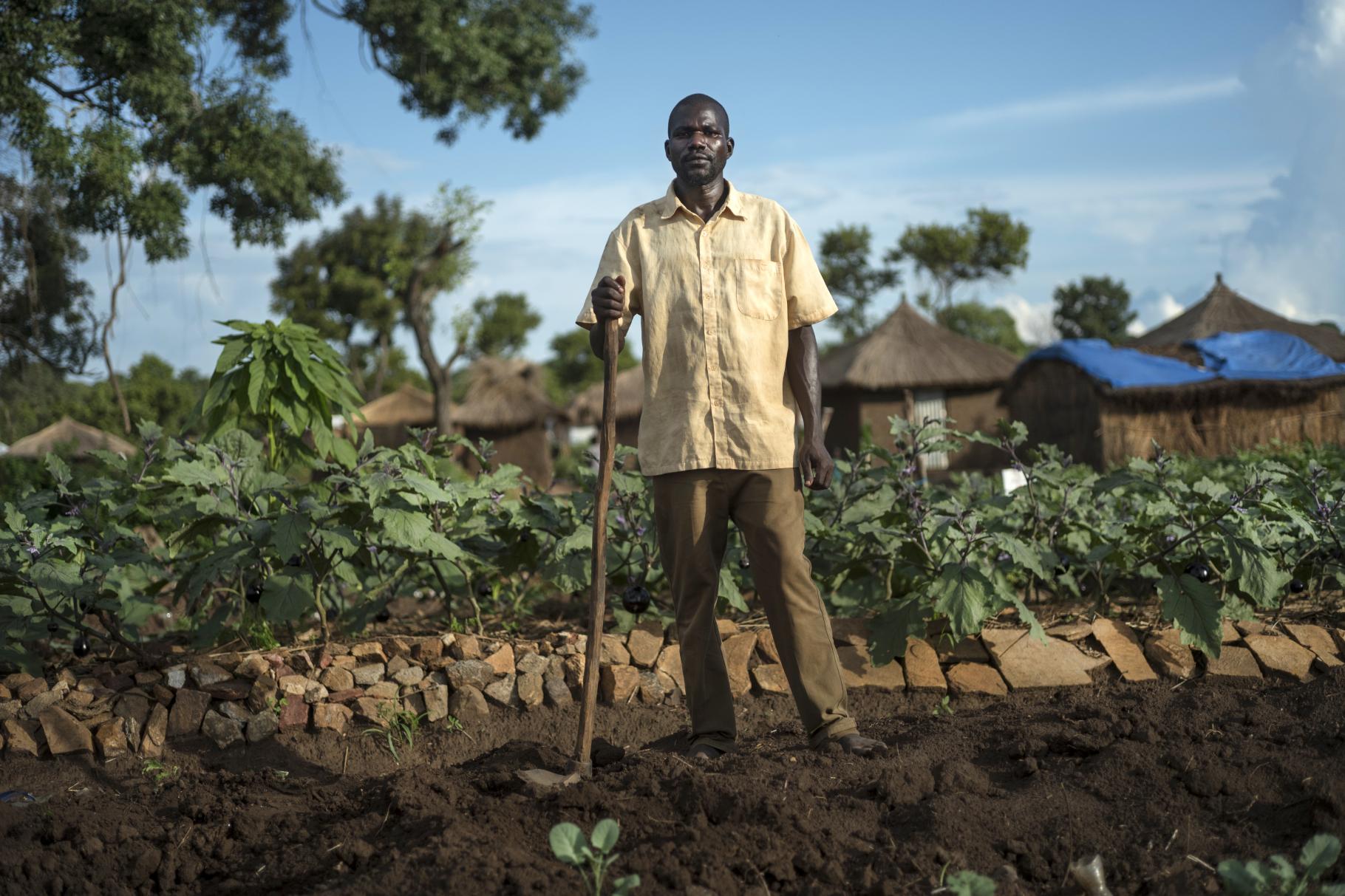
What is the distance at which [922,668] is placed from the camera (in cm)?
391

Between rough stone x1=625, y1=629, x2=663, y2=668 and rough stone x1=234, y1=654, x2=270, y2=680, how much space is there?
4.00ft

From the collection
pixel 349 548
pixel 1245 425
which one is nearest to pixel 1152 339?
pixel 1245 425

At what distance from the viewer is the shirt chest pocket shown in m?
3.02

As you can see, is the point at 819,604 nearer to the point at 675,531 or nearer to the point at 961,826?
the point at 675,531

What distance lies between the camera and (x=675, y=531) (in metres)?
3.03

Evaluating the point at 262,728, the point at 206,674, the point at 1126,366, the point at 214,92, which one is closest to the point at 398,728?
the point at 262,728

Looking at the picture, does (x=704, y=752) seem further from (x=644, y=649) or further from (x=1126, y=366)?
(x=1126, y=366)

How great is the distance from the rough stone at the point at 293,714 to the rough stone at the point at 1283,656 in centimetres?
315

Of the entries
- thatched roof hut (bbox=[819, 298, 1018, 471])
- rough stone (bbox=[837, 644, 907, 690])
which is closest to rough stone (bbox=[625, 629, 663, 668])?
rough stone (bbox=[837, 644, 907, 690])

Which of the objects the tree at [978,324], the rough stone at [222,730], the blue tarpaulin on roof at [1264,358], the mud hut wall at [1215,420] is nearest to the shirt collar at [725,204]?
the rough stone at [222,730]

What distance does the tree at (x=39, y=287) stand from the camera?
1373 cm

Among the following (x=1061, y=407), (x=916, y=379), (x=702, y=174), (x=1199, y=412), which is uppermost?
(x=916, y=379)

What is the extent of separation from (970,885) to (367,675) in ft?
8.07

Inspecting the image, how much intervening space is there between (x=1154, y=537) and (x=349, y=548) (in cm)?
281
